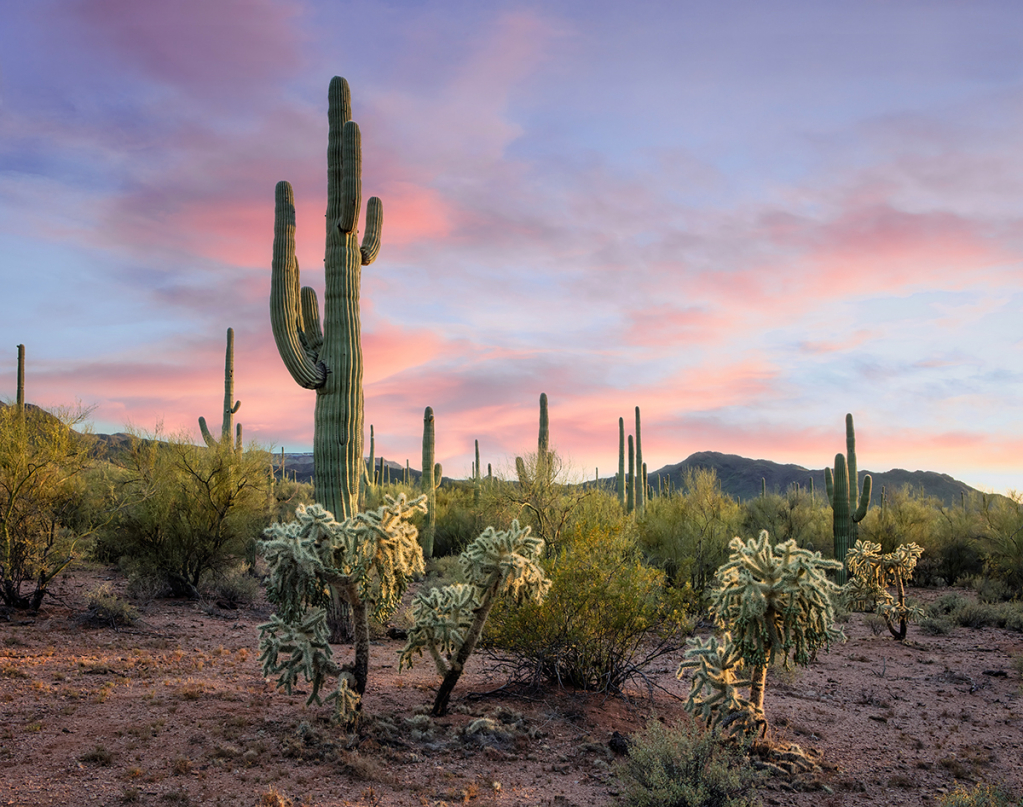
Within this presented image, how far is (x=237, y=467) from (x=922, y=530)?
2168 cm

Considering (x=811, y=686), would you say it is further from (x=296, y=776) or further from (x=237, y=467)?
(x=237, y=467)

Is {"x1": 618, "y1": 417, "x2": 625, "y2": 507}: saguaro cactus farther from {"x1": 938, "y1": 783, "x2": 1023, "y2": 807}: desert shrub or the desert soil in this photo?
{"x1": 938, "y1": 783, "x2": 1023, "y2": 807}: desert shrub

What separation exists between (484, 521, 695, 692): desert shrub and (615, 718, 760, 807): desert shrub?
2183 mm

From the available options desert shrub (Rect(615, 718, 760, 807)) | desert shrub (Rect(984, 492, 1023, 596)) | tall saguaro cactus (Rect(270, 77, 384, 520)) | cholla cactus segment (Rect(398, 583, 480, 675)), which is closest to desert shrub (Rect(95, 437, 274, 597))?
tall saguaro cactus (Rect(270, 77, 384, 520))

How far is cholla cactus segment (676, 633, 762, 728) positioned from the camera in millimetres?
6566

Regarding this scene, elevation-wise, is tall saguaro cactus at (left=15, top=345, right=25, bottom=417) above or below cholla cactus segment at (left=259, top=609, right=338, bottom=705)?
above

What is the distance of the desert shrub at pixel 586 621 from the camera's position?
27.1ft

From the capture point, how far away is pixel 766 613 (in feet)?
21.2

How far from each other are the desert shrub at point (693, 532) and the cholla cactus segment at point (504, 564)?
9621 mm

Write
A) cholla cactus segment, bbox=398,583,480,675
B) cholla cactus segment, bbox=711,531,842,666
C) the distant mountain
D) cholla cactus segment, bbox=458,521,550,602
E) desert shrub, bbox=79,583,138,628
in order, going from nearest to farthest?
cholla cactus segment, bbox=711,531,842,666, cholla cactus segment, bbox=458,521,550,602, cholla cactus segment, bbox=398,583,480,675, desert shrub, bbox=79,583,138,628, the distant mountain

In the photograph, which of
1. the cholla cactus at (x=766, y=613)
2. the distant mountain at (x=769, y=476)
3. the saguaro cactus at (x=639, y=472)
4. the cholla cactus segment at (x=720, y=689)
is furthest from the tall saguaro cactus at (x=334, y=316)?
the distant mountain at (x=769, y=476)

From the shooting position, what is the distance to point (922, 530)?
78.8 feet

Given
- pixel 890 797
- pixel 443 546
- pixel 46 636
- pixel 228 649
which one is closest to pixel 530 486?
pixel 443 546

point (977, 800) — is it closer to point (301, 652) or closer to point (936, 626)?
point (301, 652)
